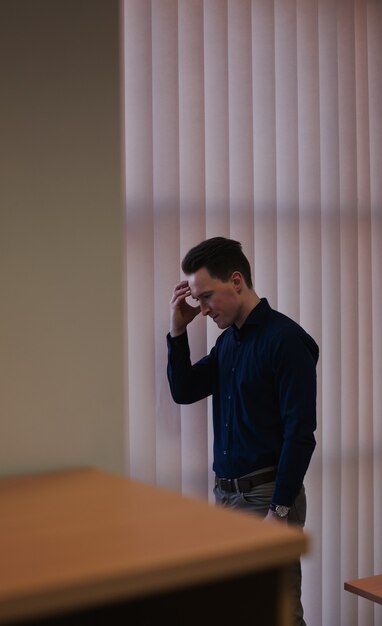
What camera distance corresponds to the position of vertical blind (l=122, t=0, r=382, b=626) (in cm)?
267

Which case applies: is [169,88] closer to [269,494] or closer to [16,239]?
[269,494]

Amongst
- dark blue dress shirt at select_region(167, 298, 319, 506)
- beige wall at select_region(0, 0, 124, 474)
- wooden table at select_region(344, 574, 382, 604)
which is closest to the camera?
beige wall at select_region(0, 0, 124, 474)

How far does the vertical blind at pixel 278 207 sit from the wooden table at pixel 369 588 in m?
0.77

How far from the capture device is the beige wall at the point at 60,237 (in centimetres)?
114

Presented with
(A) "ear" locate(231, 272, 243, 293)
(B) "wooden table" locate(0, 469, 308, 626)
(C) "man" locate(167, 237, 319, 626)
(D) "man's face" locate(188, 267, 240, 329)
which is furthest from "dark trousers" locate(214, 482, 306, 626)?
(B) "wooden table" locate(0, 469, 308, 626)

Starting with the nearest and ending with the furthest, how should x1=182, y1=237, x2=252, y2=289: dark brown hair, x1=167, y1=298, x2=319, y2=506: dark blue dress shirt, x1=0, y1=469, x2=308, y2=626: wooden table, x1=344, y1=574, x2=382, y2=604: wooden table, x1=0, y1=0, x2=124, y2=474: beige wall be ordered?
x1=0, y1=469, x2=308, y2=626: wooden table → x1=0, y1=0, x2=124, y2=474: beige wall → x1=344, y1=574, x2=382, y2=604: wooden table → x1=167, y1=298, x2=319, y2=506: dark blue dress shirt → x1=182, y1=237, x2=252, y2=289: dark brown hair

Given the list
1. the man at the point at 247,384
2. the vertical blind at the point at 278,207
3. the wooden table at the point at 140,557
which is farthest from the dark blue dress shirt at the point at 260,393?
the wooden table at the point at 140,557

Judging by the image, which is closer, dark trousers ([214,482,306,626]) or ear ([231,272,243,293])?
dark trousers ([214,482,306,626])

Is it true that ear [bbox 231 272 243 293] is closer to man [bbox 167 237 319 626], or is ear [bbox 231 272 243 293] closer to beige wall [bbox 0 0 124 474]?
man [bbox 167 237 319 626]

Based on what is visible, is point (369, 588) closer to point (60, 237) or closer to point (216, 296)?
point (216, 296)

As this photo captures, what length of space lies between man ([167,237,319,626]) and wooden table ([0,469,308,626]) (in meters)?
1.59

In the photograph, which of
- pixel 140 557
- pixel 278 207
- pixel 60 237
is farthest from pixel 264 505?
pixel 140 557

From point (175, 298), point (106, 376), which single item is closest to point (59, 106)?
point (106, 376)

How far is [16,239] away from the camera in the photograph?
3.75 feet
